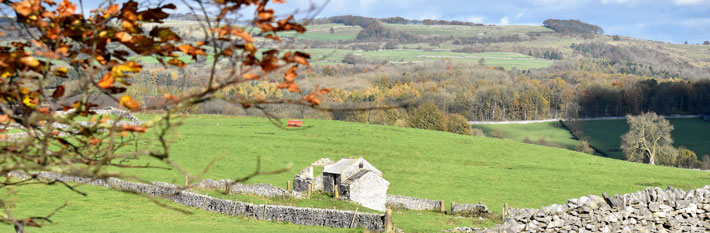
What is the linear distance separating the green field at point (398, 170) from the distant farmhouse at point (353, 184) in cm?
228

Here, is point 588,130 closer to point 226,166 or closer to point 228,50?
point 226,166

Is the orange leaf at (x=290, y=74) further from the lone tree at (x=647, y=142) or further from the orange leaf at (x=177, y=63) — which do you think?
the lone tree at (x=647, y=142)

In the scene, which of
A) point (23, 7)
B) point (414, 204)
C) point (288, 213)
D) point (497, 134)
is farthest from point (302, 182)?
point (497, 134)

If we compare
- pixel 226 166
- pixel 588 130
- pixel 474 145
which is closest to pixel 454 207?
pixel 226 166

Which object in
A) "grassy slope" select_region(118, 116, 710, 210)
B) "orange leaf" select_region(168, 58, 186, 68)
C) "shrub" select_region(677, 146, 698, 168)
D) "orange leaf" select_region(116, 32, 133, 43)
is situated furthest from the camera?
"shrub" select_region(677, 146, 698, 168)

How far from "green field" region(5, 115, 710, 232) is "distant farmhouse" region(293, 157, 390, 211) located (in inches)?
89.6

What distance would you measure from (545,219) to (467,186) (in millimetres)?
37264

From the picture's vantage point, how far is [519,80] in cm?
18850

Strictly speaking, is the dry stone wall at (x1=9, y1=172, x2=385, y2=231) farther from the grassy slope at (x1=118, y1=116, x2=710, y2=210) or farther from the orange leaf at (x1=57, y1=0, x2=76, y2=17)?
the orange leaf at (x1=57, y1=0, x2=76, y2=17)

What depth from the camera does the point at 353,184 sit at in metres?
39.9

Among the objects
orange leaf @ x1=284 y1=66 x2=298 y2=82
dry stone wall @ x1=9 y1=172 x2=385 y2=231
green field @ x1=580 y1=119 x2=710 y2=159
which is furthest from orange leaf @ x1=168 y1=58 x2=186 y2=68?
green field @ x1=580 y1=119 x2=710 y2=159

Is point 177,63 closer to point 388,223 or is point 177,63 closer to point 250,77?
point 250,77

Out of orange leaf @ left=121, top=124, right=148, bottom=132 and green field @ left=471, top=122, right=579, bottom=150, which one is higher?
orange leaf @ left=121, top=124, right=148, bottom=132

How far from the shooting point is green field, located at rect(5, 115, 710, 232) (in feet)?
111
